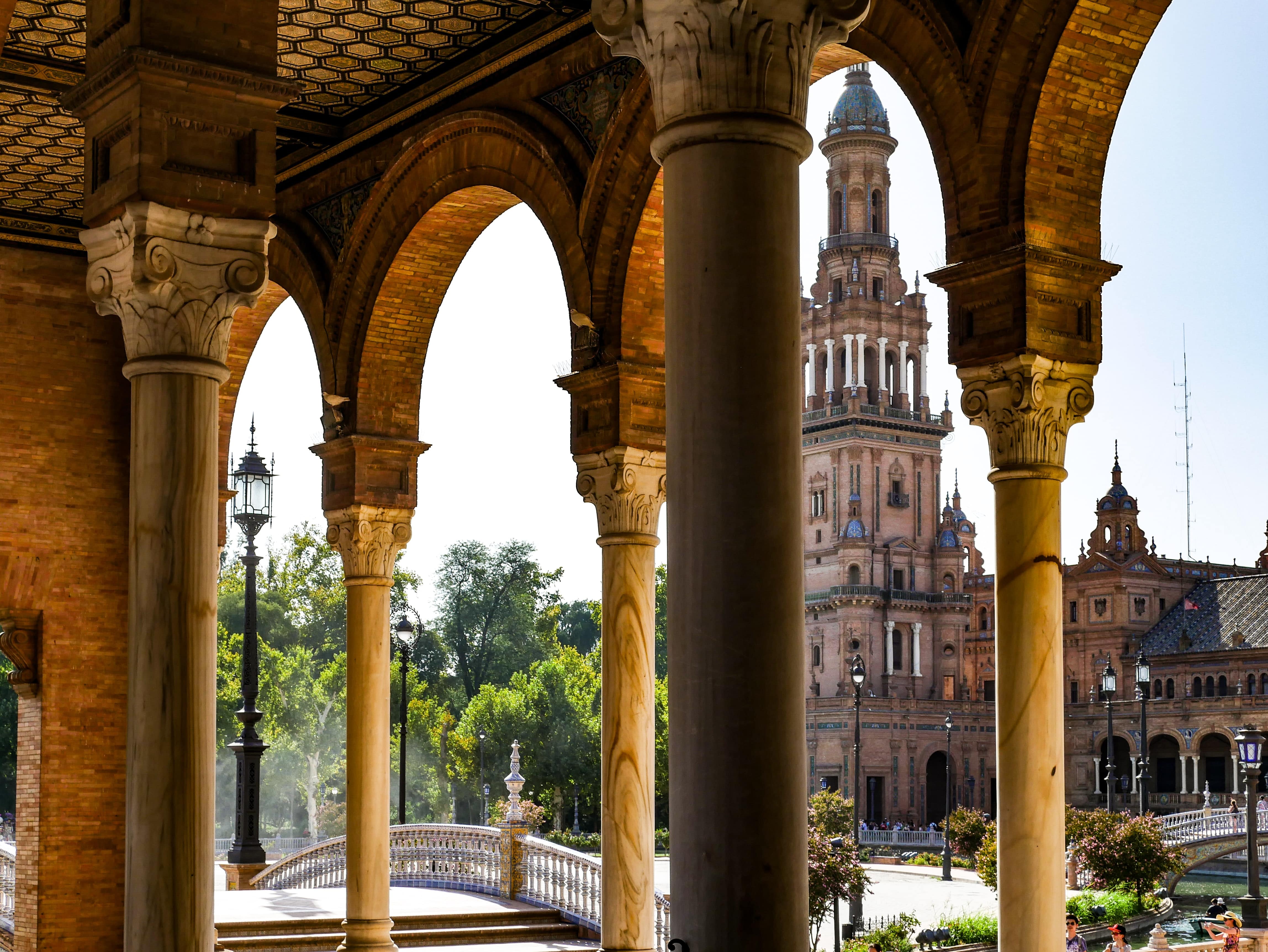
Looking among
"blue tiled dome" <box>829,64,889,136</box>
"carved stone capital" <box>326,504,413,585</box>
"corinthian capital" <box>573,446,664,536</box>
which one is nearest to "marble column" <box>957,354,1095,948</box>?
"corinthian capital" <box>573,446,664,536</box>

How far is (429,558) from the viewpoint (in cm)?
7125

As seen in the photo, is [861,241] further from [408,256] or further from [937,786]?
[408,256]

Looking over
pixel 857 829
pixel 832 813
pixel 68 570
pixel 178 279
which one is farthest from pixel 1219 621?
pixel 178 279

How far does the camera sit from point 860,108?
7281cm

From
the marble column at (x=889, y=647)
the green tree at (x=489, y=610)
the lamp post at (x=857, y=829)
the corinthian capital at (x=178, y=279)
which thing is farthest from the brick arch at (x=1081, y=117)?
the marble column at (x=889, y=647)

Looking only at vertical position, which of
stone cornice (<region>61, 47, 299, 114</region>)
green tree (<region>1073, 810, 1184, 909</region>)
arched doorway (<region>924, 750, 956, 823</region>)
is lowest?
arched doorway (<region>924, 750, 956, 823</region>)

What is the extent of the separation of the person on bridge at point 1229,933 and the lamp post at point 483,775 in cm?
3801

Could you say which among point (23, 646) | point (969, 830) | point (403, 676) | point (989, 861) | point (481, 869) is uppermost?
point (23, 646)

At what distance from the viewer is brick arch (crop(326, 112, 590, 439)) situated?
39.9ft

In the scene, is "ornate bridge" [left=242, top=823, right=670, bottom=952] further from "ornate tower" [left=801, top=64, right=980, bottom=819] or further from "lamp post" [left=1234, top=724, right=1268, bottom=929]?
"ornate tower" [left=801, top=64, right=980, bottom=819]

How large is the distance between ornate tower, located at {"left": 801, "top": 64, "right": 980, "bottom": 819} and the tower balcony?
0.05m

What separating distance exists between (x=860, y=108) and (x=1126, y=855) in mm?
47654

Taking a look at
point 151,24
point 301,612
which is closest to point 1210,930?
point 151,24

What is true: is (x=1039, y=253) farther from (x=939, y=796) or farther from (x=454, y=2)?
(x=939, y=796)
